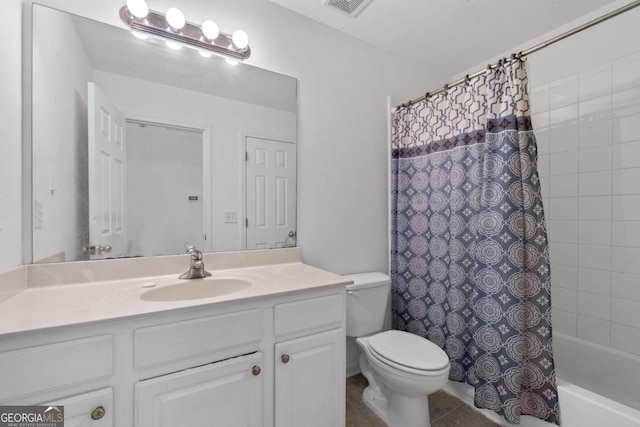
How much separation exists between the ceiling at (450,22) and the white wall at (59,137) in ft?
3.57

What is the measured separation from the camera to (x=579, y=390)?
1218 mm

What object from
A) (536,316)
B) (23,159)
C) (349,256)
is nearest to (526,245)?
(536,316)

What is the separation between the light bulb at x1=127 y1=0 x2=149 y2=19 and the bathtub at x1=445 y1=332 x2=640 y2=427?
2.56 metres

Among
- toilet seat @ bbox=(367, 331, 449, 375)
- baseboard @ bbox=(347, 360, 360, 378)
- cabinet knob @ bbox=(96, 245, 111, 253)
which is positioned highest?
cabinet knob @ bbox=(96, 245, 111, 253)

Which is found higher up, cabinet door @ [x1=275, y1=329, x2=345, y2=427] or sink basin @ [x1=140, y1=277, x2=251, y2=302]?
sink basin @ [x1=140, y1=277, x2=251, y2=302]

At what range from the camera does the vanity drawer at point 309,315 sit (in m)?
1.08

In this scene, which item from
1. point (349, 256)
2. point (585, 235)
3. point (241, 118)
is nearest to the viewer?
point (241, 118)

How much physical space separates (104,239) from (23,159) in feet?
1.36

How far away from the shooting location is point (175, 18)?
1.28 metres

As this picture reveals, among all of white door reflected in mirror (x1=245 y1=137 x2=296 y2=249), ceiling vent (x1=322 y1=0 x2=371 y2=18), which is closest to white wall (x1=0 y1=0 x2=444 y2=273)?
white door reflected in mirror (x1=245 y1=137 x2=296 y2=249)

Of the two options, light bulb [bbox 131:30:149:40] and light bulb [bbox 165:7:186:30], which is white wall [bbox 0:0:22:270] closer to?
light bulb [bbox 131:30:149:40]

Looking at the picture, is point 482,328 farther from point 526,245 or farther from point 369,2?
point 369,2

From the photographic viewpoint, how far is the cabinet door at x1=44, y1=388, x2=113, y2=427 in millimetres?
760

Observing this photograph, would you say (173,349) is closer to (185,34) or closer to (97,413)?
(97,413)
